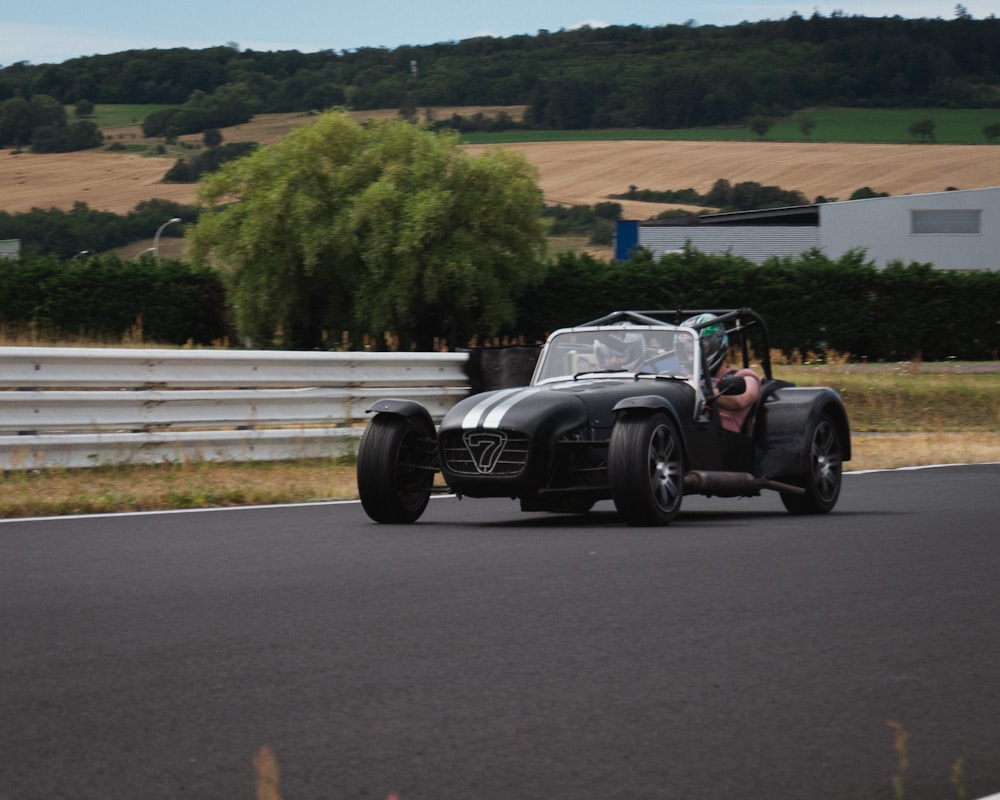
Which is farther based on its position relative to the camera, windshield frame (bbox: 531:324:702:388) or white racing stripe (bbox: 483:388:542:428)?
windshield frame (bbox: 531:324:702:388)

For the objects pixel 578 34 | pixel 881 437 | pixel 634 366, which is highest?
pixel 578 34

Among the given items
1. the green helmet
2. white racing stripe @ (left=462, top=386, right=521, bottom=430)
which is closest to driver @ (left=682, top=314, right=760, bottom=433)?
the green helmet

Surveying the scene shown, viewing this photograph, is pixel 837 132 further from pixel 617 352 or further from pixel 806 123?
pixel 617 352

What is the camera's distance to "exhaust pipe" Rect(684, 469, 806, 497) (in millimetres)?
10867

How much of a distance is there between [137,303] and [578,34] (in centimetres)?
13776

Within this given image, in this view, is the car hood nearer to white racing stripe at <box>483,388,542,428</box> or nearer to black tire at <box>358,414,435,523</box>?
white racing stripe at <box>483,388,542,428</box>

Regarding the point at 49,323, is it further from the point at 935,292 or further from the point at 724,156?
the point at 724,156

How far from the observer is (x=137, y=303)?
4056 cm

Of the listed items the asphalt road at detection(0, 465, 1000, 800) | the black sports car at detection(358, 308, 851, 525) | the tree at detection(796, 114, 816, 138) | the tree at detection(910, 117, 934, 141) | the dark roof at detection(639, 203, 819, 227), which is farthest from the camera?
the tree at detection(796, 114, 816, 138)

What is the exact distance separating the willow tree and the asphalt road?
3090 cm

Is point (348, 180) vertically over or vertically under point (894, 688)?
over

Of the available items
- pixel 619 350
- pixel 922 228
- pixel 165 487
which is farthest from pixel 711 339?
pixel 922 228

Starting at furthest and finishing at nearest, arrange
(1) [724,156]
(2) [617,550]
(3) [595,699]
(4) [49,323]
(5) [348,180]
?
1. (1) [724,156]
2. (5) [348,180]
3. (4) [49,323]
4. (2) [617,550]
5. (3) [595,699]

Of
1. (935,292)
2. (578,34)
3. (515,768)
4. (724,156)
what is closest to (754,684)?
(515,768)
